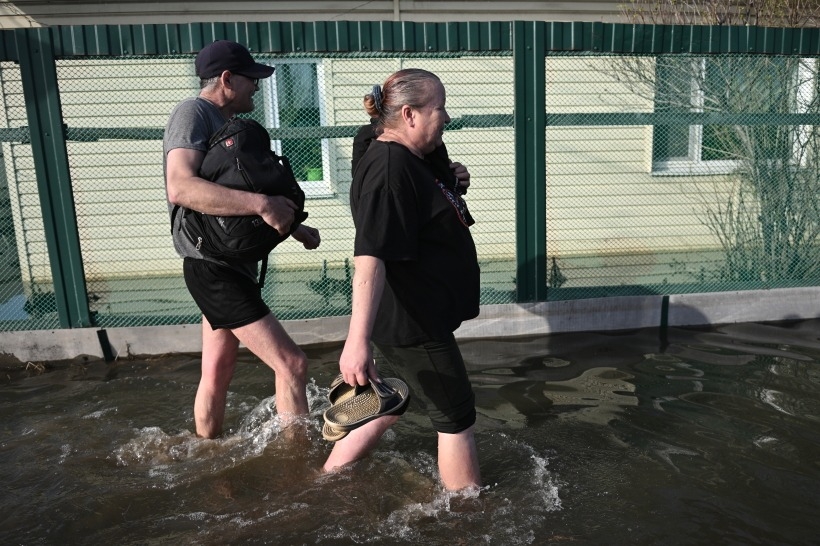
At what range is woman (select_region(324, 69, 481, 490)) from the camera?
264 cm

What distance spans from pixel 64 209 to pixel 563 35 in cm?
377

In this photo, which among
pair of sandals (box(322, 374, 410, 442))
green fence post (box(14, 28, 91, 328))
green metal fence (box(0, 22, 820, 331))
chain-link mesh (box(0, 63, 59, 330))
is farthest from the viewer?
chain-link mesh (box(0, 63, 59, 330))

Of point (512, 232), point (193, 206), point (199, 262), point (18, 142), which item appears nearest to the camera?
point (193, 206)

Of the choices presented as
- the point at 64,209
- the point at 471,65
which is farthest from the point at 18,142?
the point at 471,65

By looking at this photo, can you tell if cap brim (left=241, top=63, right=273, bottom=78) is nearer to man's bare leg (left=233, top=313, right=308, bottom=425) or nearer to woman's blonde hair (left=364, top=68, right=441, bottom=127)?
woman's blonde hair (left=364, top=68, right=441, bottom=127)

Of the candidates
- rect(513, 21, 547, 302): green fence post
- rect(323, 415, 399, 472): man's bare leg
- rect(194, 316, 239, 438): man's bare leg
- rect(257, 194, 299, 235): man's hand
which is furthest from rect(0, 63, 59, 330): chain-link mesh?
rect(513, 21, 547, 302): green fence post

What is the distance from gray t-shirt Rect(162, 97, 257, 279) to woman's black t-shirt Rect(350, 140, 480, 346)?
77 cm

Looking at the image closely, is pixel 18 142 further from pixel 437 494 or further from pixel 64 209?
pixel 437 494

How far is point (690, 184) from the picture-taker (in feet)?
20.1

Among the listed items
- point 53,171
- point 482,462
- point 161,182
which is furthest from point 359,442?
point 161,182

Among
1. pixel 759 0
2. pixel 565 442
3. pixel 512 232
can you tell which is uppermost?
pixel 759 0

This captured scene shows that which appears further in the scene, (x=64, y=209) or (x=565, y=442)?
(x=64, y=209)

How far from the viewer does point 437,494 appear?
3150 millimetres

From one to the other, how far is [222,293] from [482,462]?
1430mm
